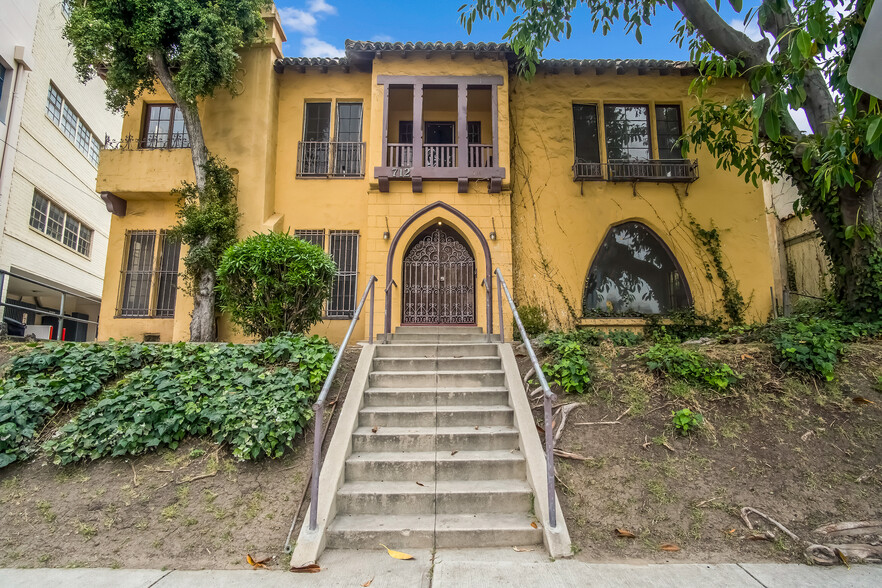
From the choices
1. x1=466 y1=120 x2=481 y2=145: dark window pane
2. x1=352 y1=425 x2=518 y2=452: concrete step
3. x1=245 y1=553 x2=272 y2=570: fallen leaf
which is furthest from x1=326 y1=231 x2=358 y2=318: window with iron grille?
x1=245 y1=553 x2=272 y2=570: fallen leaf

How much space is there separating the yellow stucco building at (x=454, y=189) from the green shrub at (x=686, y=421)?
4.48 metres

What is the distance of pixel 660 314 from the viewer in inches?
403

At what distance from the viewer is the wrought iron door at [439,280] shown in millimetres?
9711

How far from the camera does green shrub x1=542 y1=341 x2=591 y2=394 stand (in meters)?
5.82

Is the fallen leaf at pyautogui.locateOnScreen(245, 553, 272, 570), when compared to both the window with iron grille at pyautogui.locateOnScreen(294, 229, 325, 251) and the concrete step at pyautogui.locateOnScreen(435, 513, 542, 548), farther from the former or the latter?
the window with iron grille at pyautogui.locateOnScreen(294, 229, 325, 251)

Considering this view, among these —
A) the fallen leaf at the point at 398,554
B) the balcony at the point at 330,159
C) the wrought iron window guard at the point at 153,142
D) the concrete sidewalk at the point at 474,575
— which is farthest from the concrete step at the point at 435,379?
the wrought iron window guard at the point at 153,142

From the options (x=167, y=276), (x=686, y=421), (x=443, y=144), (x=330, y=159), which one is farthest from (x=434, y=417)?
(x=167, y=276)

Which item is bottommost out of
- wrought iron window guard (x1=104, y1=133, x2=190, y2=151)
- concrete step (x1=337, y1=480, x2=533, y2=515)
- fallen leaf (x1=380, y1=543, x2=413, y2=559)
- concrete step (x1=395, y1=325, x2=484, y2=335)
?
fallen leaf (x1=380, y1=543, x2=413, y2=559)

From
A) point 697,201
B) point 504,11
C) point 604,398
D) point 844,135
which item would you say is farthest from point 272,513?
point 697,201

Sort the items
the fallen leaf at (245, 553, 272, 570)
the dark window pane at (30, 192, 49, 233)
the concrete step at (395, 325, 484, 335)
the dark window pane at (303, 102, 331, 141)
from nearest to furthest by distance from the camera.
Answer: the fallen leaf at (245, 553, 272, 570)
the concrete step at (395, 325, 484, 335)
the dark window pane at (303, 102, 331, 141)
the dark window pane at (30, 192, 49, 233)

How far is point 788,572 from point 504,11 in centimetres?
709

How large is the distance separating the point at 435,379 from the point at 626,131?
8138 mm

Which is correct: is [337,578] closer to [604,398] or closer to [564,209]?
[604,398]

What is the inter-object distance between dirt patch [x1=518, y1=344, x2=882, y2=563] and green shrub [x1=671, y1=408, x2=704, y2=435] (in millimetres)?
86
